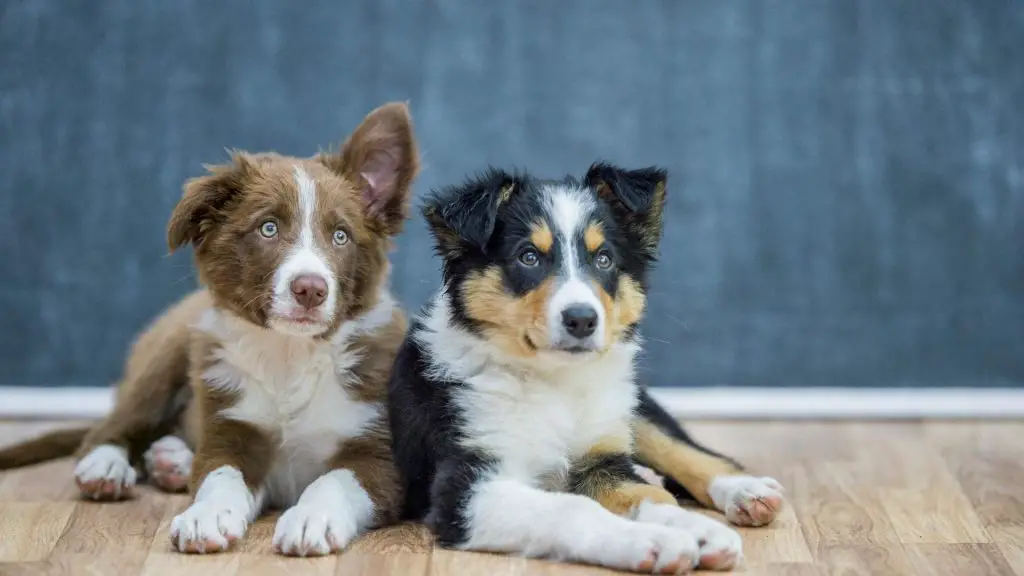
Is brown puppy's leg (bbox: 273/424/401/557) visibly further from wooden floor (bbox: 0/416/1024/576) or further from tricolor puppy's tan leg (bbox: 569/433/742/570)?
tricolor puppy's tan leg (bbox: 569/433/742/570)

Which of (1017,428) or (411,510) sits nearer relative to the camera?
(411,510)

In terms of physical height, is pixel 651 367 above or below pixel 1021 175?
below

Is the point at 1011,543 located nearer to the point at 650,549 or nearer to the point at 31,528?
the point at 650,549

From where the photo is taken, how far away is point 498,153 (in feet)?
15.8

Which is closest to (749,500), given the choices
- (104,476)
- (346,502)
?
(346,502)

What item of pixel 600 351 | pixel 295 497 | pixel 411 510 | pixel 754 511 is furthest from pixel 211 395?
pixel 754 511

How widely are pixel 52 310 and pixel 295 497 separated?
1.57 metres

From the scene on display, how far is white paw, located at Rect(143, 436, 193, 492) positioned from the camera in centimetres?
381

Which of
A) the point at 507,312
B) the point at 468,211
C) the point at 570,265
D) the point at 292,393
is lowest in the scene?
the point at 292,393

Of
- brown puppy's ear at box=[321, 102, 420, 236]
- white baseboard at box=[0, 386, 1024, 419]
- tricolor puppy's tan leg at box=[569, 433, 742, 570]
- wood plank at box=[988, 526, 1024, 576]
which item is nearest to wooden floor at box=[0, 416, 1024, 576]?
wood plank at box=[988, 526, 1024, 576]

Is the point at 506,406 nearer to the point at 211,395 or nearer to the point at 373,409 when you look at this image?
the point at 373,409

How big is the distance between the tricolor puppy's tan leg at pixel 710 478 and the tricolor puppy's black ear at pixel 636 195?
0.49m

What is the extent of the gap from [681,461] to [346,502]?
856 millimetres

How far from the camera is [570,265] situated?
3.29 m
